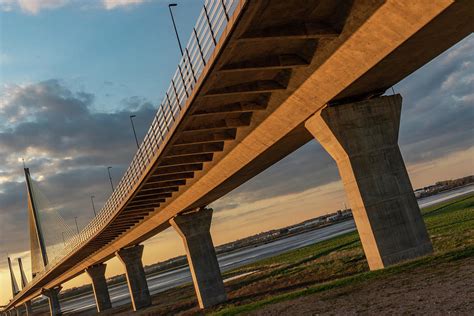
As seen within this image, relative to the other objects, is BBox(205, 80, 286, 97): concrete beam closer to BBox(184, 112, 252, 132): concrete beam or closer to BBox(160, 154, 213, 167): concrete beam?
BBox(184, 112, 252, 132): concrete beam

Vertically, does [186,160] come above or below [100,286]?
above

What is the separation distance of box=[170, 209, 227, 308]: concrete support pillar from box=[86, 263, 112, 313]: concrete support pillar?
37508mm

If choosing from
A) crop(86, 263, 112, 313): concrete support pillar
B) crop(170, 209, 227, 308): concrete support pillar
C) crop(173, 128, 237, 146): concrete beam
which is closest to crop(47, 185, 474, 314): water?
crop(86, 263, 112, 313): concrete support pillar

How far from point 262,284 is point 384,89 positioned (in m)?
22.0

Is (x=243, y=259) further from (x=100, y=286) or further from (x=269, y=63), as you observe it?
(x=269, y=63)

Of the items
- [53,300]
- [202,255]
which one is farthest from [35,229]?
[202,255]

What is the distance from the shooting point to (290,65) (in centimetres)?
1454

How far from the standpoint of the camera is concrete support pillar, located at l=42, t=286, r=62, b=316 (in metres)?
85.0

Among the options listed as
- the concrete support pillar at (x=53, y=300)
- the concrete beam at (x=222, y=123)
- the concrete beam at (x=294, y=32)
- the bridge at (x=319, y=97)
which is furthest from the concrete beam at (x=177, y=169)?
the concrete support pillar at (x=53, y=300)

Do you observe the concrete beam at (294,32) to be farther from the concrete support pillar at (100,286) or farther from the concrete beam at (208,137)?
the concrete support pillar at (100,286)

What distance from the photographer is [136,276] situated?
50.2 meters

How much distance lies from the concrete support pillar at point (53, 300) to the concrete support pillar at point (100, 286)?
2256cm

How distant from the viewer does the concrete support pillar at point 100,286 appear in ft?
214

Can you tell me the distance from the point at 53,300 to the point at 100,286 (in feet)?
98.0
